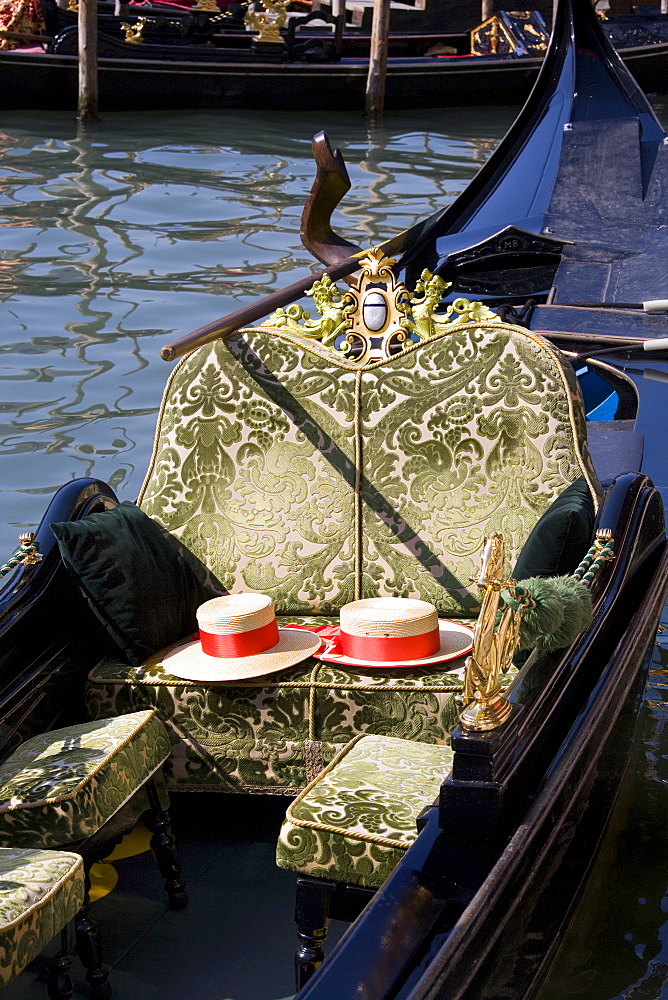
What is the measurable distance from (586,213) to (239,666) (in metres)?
3.89

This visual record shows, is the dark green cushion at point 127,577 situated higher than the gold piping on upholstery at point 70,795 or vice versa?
the dark green cushion at point 127,577

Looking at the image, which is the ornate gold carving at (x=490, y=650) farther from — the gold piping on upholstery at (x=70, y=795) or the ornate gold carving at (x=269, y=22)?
the ornate gold carving at (x=269, y=22)

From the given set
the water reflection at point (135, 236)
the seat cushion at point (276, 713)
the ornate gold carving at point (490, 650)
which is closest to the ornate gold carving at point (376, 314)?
the seat cushion at point (276, 713)

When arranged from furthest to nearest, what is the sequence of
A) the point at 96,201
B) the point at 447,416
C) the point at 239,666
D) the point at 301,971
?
the point at 96,201 → the point at 447,416 → the point at 239,666 → the point at 301,971

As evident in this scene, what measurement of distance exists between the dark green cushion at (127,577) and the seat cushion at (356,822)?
56 cm

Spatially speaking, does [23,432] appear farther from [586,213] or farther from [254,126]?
[254,126]

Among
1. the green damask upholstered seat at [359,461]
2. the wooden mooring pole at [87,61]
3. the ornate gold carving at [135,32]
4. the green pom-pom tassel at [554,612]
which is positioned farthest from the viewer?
the ornate gold carving at [135,32]

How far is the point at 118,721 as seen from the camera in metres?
2.02

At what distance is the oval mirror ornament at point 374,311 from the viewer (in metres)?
2.48

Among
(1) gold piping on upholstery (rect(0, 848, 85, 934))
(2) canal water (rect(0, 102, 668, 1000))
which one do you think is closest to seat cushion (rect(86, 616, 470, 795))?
(2) canal water (rect(0, 102, 668, 1000))

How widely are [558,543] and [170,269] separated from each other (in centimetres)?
523

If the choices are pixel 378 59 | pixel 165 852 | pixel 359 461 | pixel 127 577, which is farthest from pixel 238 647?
pixel 378 59

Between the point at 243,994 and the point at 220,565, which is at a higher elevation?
the point at 220,565

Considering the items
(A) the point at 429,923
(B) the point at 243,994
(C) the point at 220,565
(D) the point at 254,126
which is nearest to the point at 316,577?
(C) the point at 220,565
